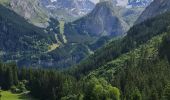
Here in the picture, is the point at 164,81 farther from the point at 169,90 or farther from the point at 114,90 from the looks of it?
the point at 169,90

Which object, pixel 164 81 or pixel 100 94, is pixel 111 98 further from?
pixel 164 81

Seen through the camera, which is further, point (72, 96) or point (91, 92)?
point (72, 96)

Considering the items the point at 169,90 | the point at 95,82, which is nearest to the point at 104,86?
the point at 95,82

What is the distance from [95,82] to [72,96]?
14.3 meters

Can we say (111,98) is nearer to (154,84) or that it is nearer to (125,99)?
(125,99)

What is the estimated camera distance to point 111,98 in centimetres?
18262

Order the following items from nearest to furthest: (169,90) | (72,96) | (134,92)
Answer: (169,90) < (134,92) < (72,96)

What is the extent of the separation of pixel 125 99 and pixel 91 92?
519 inches

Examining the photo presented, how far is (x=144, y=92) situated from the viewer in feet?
610

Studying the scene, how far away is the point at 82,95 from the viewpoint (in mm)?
187500

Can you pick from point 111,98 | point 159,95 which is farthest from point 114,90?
point 159,95

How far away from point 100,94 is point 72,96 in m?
18.2

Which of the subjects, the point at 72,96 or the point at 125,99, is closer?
the point at 125,99

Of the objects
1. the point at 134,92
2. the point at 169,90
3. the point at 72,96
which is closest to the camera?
the point at 169,90
